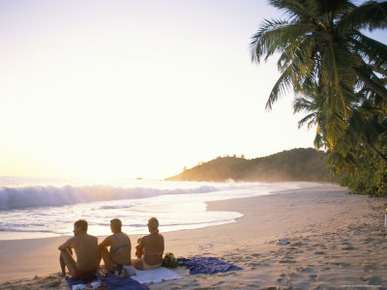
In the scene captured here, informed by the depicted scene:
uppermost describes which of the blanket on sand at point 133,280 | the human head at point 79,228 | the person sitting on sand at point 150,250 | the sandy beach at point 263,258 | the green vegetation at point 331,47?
the green vegetation at point 331,47

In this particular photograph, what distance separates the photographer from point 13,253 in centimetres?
725

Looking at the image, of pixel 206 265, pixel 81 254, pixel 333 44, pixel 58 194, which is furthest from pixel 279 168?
pixel 81 254

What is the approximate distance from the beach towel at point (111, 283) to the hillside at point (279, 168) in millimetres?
94980

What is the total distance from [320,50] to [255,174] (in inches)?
4567

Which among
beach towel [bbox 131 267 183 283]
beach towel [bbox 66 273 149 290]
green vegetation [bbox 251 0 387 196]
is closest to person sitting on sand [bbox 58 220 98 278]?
→ beach towel [bbox 66 273 149 290]

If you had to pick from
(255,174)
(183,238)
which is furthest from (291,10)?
(255,174)

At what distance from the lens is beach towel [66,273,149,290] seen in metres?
4.59

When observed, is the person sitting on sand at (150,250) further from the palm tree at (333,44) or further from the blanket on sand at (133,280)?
the palm tree at (333,44)

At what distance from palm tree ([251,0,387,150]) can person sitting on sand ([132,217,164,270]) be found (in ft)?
22.6

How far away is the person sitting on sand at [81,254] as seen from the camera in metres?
5.03

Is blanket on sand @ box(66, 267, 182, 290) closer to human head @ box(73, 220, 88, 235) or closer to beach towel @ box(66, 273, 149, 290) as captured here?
beach towel @ box(66, 273, 149, 290)

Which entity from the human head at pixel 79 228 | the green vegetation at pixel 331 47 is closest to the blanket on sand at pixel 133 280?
the human head at pixel 79 228

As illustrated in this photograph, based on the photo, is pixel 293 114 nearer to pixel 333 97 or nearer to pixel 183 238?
pixel 333 97

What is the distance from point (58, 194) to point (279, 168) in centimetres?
10419
